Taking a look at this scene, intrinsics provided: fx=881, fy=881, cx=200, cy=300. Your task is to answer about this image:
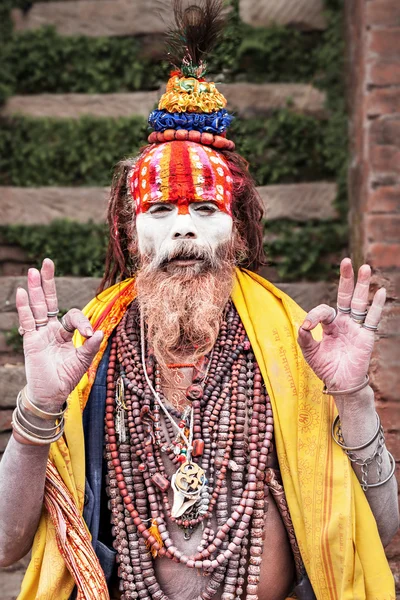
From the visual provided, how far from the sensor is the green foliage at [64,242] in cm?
431

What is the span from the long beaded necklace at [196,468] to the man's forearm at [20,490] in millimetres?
259

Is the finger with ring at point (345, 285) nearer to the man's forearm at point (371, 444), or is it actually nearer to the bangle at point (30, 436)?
the man's forearm at point (371, 444)

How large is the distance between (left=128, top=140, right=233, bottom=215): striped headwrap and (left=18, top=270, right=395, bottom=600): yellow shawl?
1.33 ft

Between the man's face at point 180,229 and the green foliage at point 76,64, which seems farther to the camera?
the green foliage at point 76,64

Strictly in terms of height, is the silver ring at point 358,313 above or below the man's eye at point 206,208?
below

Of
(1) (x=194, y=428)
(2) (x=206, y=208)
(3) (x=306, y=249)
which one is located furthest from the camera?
(3) (x=306, y=249)

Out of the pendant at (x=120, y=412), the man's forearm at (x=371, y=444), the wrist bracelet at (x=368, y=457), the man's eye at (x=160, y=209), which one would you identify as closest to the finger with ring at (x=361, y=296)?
the man's forearm at (x=371, y=444)

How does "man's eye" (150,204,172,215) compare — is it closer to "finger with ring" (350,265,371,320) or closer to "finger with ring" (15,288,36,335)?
"finger with ring" (15,288,36,335)

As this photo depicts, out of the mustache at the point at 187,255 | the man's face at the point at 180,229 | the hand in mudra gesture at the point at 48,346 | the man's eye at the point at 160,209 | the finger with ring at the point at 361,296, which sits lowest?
the hand in mudra gesture at the point at 48,346

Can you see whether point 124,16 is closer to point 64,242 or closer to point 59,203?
point 59,203

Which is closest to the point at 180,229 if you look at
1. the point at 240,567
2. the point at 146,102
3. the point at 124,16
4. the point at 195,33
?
the point at 195,33

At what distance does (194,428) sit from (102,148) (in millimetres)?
2063

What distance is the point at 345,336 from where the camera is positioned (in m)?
2.56

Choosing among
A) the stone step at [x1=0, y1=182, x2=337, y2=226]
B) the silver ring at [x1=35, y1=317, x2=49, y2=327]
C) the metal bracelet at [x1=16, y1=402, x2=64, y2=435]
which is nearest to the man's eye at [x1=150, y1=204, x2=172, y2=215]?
the silver ring at [x1=35, y1=317, x2=49, y2=327]
